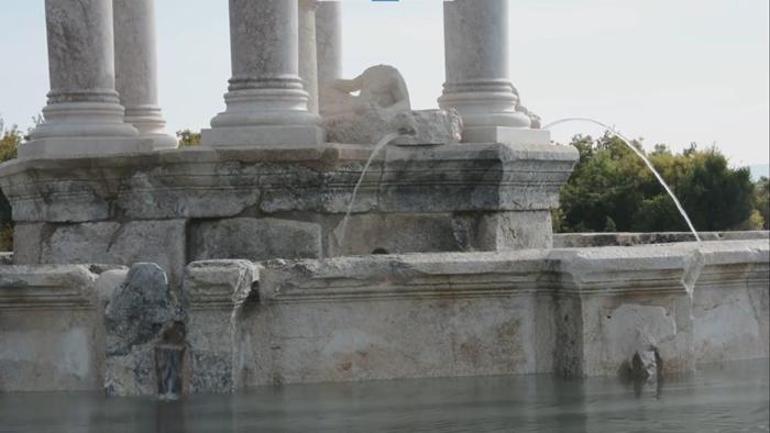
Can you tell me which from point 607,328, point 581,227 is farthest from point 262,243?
point 581,227

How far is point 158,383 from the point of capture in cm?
930

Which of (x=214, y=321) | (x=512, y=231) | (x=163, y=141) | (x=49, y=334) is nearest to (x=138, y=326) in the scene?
(x=214, y=321)

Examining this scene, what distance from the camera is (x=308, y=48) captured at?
14.0 metres

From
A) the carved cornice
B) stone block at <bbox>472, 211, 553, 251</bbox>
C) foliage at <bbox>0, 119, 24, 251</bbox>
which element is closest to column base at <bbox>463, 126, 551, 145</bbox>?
stone block at <bbox>472, 211, 553, 251</bbox>

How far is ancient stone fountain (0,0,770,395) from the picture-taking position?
31.1 feet

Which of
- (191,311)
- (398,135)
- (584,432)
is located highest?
(398,135)

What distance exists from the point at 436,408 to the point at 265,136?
133 inches

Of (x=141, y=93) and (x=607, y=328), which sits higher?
(x=141, y=93)

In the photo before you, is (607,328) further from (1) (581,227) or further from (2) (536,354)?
(1) (581,227)

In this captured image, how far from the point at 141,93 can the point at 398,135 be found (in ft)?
12.4

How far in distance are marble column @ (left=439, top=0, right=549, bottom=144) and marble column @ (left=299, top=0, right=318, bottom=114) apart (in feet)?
4.23

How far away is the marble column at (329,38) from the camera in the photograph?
596 inches

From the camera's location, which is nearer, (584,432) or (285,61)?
(584,432)

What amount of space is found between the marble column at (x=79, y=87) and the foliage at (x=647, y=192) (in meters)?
28.5
